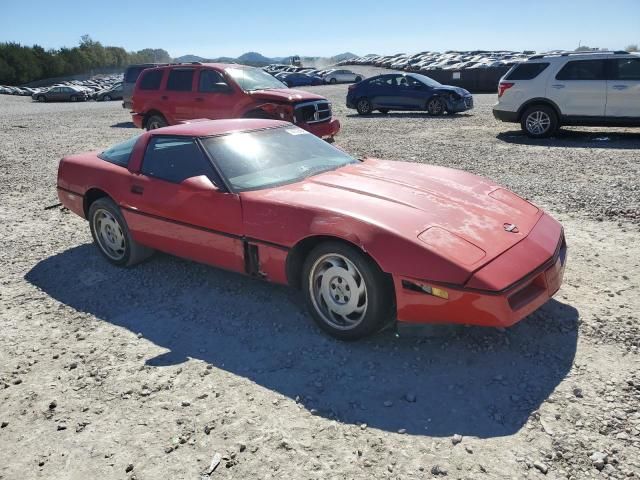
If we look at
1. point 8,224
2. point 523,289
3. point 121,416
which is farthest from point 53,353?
point 8,224

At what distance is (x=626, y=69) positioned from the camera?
1011 centimetres

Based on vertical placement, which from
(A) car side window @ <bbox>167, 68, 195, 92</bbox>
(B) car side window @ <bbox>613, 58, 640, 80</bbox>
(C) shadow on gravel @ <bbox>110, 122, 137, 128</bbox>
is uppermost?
(A) car side window @ <bbox>167, 68, 195, 92</bbox>

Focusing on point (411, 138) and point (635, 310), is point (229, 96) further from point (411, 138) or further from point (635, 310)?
point (635, 310)

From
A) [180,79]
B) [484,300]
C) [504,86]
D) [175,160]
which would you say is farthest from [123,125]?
[484,300]

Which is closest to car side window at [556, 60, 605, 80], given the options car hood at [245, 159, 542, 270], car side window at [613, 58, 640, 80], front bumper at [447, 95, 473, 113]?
car side window at [613, 58, 640, 80]

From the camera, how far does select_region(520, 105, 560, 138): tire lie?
35.5ft

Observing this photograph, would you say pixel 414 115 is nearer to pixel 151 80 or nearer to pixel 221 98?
pixel 221 98

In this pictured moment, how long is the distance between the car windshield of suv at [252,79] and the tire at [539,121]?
5154mm

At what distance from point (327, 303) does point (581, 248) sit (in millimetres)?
2749

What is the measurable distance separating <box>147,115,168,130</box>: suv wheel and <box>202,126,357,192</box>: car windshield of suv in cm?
746

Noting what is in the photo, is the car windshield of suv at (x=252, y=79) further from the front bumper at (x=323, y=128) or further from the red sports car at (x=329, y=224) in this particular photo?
the red sports car at (x=329, y=224)

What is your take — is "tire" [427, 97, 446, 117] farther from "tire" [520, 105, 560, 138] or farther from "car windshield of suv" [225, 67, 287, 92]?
"car windshield of suv" [225, 67, 287, 92]

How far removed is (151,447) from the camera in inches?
104

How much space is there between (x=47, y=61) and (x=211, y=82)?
74.1m
